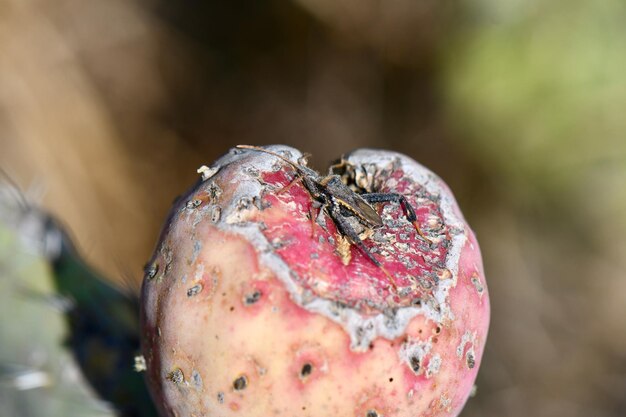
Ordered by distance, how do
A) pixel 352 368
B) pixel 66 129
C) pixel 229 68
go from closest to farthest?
pixel 352 368 → pixel 66 129 → pixel 229 68

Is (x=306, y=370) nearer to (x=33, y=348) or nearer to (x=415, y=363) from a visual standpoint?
(x=415, y=363)

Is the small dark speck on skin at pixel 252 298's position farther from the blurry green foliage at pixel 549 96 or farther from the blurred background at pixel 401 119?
the blurry green foliage at pixel 549 96

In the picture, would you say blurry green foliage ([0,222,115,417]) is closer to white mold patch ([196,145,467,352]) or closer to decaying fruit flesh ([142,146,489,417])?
decaying fruit flesh ([142,146,489,417])

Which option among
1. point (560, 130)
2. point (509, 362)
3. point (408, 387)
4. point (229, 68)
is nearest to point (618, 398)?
point (509, 362)

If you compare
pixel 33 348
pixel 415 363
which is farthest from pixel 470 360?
pixel 33 348

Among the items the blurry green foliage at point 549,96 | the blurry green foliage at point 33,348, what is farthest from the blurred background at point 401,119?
the blurry green foliage at point 33,348

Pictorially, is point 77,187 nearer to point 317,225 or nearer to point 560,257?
point 560,257

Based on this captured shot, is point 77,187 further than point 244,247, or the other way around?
point 77,187
